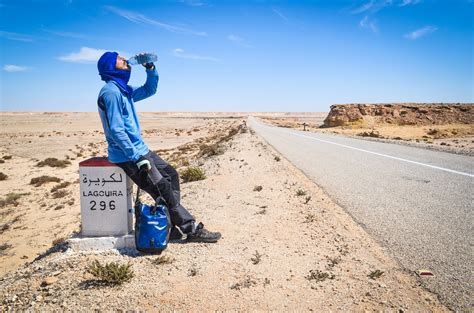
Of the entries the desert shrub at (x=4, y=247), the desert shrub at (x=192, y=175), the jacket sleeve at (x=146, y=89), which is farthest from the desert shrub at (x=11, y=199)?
the jacket sleeve at (x=146, y=89)

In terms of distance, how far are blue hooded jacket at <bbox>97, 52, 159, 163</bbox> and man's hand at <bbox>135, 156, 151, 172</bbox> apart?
0.05m

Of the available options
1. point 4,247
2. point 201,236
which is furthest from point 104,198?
point 4,247

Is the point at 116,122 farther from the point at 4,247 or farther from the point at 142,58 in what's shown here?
the point at 4,247

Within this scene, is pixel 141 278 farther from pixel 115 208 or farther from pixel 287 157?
pixel 287 157

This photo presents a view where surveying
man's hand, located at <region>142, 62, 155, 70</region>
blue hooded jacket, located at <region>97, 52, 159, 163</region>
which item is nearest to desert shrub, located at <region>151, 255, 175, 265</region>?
blue hooded jacket, located at <region>97, 52, 159, 163</region>

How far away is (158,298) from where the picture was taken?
3.34 m

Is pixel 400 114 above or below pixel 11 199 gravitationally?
above

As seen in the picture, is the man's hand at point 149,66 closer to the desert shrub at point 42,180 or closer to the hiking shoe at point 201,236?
the hiking shoe at point 201,236

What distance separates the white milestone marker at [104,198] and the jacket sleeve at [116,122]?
2.03 feet

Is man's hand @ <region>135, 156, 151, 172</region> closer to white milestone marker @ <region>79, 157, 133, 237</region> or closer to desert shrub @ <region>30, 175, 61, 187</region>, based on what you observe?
white milestone marker @ <region>79, 157, 133, 237</region>

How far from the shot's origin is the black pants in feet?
13.4

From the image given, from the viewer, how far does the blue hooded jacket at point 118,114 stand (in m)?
3.74

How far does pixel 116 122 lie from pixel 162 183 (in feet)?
3.07

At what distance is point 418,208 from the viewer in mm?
6004
